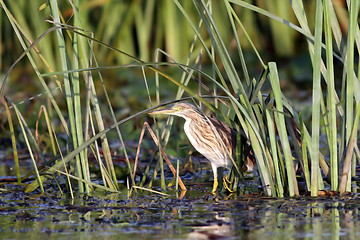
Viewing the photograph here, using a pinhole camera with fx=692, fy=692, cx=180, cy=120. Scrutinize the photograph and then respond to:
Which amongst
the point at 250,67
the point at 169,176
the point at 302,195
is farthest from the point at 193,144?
the point at 250,67

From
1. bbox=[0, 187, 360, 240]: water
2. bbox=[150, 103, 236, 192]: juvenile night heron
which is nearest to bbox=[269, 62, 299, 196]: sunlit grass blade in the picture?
bbox=[0, 187, 360, 240]: water

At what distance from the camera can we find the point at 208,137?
531cm

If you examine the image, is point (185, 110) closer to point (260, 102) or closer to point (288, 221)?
point (260, 102)

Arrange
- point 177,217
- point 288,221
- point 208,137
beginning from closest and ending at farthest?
1. point 288,221
2. point 177,217
3. point 208,137

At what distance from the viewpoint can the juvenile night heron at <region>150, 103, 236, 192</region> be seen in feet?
16.9

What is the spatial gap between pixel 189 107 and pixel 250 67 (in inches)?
269

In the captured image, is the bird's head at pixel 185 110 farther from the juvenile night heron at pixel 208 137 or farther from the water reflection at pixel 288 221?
the water reflection at pixel 288 221

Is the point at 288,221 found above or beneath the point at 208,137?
beneath

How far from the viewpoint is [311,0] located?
11.6 meters

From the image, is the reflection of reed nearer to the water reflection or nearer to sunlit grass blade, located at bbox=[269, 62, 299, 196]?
the water reflection

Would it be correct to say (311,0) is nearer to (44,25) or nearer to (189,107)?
(44,25)

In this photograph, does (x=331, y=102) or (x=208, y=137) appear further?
(x=208, y=137)

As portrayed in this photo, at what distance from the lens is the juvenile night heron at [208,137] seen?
516 cm

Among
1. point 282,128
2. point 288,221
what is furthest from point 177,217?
point 282,128
